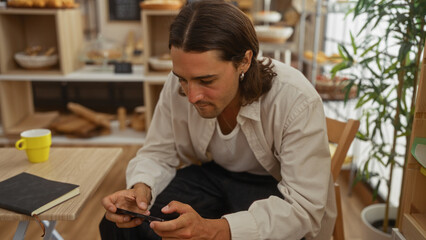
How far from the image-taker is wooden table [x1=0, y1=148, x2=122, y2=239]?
3.19ft

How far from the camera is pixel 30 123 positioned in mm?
3207

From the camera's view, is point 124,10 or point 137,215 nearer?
point 137,215

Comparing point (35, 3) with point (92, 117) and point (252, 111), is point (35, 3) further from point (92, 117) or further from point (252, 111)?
point (252, 111)

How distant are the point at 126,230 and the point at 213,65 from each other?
51 centimetres

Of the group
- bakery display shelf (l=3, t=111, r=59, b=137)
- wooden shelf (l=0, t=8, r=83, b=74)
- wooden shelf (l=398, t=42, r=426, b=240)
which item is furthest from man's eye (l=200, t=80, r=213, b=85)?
bakery display shelf (l=3, t=111, r=59, b=137)

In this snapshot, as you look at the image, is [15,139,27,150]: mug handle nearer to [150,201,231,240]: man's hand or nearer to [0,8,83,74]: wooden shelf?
[150,201,231,240]: man's hand

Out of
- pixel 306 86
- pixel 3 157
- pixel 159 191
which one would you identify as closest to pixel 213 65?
pixel 306 86

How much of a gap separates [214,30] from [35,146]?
2.21 feet

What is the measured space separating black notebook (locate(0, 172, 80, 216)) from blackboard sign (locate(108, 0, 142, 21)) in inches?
125

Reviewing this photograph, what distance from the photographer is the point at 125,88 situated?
430cm

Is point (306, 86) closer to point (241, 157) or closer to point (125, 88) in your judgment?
point (241, 157)

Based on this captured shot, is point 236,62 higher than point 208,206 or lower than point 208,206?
higher

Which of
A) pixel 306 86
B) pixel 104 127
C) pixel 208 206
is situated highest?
pixel 306 86

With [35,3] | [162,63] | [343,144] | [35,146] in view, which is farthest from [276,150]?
[35,3]
